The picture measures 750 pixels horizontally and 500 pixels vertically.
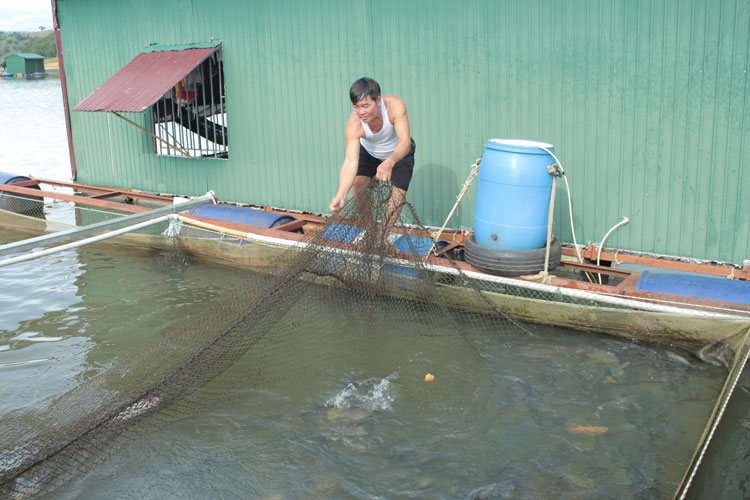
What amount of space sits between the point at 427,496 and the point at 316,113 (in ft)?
17.7

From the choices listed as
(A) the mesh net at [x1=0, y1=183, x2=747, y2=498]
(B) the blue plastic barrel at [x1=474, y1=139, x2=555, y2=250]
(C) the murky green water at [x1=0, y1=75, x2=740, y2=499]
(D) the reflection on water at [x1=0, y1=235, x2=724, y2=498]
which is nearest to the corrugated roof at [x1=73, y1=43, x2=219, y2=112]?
(A) the mesh net at [x1=0, y1=183, x2=747, y2=498]

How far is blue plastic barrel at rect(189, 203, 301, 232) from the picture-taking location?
23.4ft

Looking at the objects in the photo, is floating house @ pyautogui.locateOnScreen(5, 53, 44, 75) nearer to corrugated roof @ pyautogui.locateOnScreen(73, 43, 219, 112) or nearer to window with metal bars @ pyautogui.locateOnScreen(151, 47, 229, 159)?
window with metal bars @ pyautogui.locateOnScreen(151, 47, 229, 159)

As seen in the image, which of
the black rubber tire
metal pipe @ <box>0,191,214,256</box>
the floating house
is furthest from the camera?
the floating house

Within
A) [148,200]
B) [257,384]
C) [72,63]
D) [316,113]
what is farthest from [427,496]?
[72,63]

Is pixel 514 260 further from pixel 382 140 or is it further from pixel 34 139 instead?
pixel 34 139

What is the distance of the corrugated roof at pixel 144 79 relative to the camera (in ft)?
25.7

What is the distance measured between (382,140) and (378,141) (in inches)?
1.9

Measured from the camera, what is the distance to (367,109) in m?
5.18

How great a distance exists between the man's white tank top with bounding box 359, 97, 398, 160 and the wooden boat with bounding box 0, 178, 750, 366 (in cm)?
85

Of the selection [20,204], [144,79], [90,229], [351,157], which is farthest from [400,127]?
[20,204]

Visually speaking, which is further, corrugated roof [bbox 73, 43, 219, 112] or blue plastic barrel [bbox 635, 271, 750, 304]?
corrugated roof [bbox 73, 43, 219, 112]

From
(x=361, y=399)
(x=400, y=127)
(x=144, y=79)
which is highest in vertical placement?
(x=144, y=79)

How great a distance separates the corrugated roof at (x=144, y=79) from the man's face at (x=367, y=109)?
357cm
